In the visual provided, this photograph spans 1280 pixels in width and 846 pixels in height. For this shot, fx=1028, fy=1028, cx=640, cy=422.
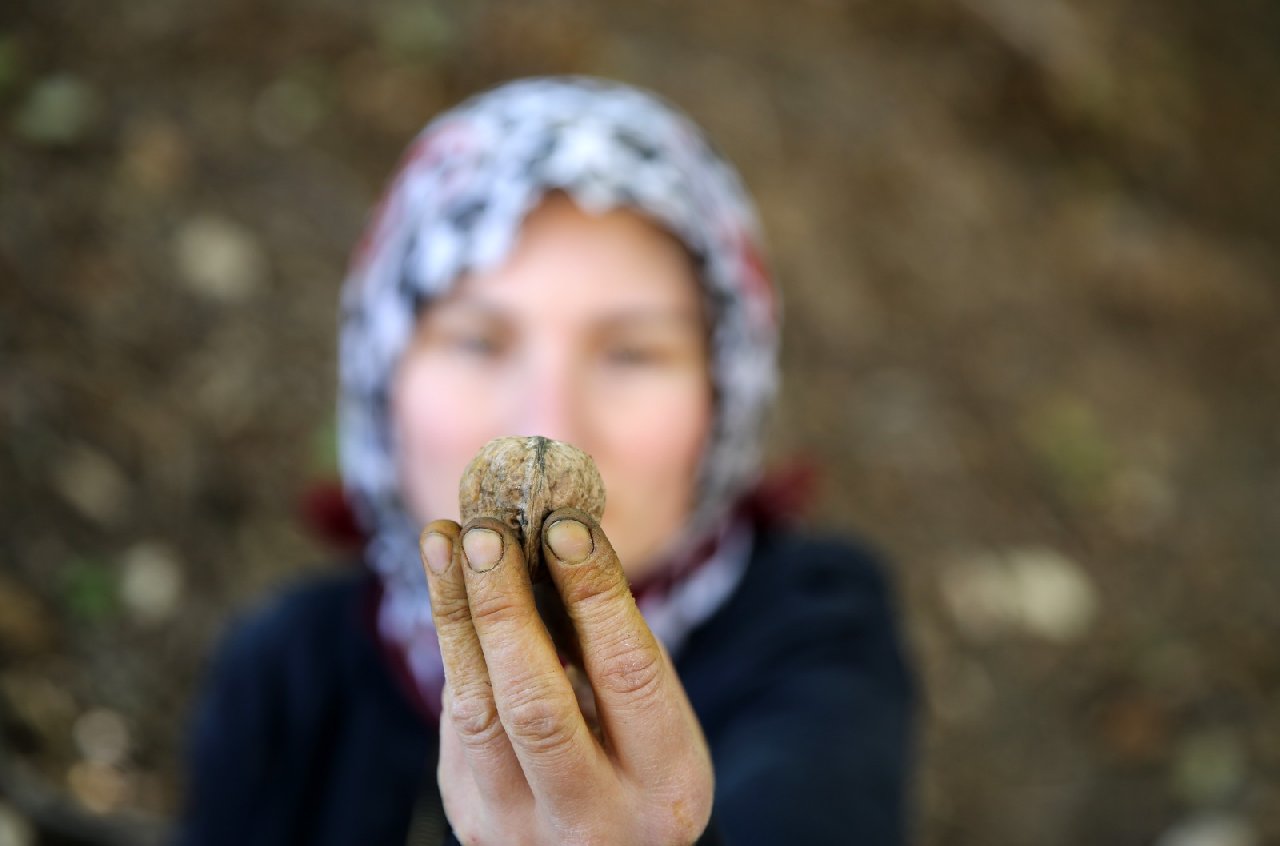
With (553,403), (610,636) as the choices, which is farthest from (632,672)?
(553,403)

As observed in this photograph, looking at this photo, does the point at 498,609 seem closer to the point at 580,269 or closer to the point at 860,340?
the point at 580,269

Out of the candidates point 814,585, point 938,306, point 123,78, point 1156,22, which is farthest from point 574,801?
point 1156,22

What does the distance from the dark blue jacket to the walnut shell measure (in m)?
0.86

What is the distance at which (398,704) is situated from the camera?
2.01 meters

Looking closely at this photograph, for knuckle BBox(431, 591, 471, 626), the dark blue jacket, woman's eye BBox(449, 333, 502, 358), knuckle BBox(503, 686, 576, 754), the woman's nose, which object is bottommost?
knuckle BBox(503, 686, 576, 754)

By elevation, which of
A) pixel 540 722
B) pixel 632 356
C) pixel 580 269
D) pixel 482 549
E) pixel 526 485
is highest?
pixel 580 269

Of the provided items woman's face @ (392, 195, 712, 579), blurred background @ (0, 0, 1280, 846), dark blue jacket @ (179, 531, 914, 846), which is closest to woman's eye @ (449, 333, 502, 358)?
woman's face @ (392, 195, 712, 579)

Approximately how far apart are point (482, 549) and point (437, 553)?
0.05 m

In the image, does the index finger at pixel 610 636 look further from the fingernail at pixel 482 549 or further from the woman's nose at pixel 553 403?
the woman's nose at pixel 553 403

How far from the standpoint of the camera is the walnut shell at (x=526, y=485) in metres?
0.92

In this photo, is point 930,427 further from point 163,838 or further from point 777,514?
point 163,838

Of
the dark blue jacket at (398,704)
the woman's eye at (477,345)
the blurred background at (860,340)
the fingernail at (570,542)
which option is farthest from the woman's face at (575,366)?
the blurred background at (860,340)

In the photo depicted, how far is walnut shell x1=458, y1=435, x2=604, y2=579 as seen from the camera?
923 millimetres

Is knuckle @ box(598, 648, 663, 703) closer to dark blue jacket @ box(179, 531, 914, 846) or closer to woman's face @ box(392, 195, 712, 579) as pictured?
woman's face @ box(392, 195, 712, 579)
